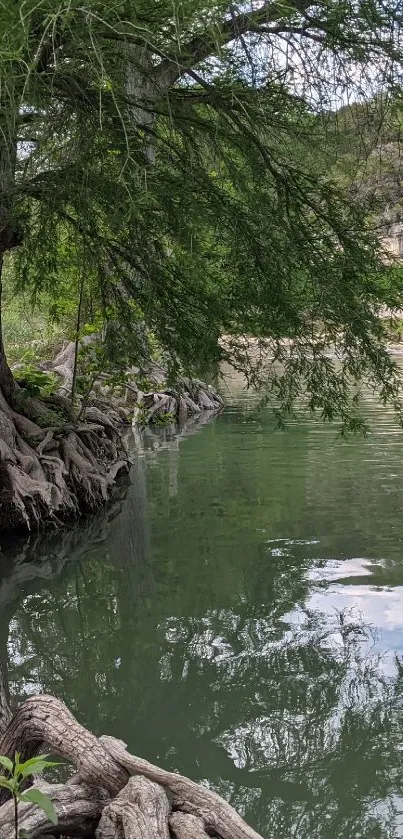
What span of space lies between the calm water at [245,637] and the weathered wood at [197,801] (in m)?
1.18

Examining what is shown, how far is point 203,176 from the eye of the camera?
6770mm

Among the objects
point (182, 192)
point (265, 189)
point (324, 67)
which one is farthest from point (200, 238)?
point (324, 67)

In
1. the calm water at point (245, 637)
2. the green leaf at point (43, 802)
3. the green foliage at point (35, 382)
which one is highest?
the green foliage at point (35, 382)

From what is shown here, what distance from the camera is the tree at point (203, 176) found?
4699 millimetres

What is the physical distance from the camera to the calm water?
15.4 feet

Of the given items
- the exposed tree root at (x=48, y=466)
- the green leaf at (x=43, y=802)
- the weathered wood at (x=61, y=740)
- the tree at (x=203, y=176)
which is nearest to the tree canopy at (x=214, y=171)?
the tree at (x=203, y=176)

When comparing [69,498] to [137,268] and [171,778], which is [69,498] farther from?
[171,778]

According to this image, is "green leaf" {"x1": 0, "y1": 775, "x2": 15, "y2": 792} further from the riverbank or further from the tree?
the riverbank

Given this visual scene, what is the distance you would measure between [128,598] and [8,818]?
5.24 m

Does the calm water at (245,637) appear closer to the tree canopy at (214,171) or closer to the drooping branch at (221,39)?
the tree canopy at (214,171)

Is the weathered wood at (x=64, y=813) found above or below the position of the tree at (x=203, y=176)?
below

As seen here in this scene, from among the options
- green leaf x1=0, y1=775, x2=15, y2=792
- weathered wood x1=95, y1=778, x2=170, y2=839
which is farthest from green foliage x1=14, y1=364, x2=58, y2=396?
green leaf x1=0, y1=775, x2=15, y2=792

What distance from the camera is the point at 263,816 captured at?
4.23 metres

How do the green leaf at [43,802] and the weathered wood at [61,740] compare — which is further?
the weathered wood at [61,740]
